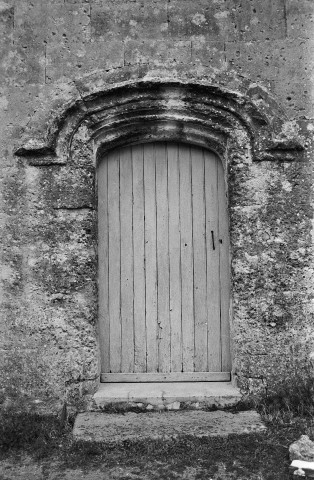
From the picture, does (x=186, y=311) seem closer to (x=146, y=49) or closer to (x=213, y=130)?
(x=213, y=130)

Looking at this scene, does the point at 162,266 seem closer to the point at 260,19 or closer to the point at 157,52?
the point at 157,52

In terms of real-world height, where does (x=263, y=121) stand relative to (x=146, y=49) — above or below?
below

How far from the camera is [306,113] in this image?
426 centimetres

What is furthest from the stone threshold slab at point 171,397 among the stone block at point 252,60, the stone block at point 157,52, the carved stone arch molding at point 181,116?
the stone block at point 157,52

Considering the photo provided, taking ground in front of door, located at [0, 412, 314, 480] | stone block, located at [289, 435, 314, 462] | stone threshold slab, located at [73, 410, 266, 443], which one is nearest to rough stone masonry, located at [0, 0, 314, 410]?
stone threshold slab, located at [73, 410, 266, 443]

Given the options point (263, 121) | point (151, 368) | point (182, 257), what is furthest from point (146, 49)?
point (151, 368)

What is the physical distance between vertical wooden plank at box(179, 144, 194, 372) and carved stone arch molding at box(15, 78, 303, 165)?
0.51 meters

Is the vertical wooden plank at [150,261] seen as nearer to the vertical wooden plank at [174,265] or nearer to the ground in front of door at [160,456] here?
the vertical wooden plank at [174,265]

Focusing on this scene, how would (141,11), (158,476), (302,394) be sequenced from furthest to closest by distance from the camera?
1. (141,11)
2. (302,394)
3. (158,476)

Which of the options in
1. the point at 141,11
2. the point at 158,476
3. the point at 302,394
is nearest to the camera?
the point at 158,476

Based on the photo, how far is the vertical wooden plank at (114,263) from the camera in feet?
14.8

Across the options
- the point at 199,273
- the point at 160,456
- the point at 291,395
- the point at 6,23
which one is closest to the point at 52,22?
the point at 6,23

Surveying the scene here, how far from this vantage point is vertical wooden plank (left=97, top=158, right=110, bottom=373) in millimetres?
4504

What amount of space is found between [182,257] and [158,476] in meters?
1.98
